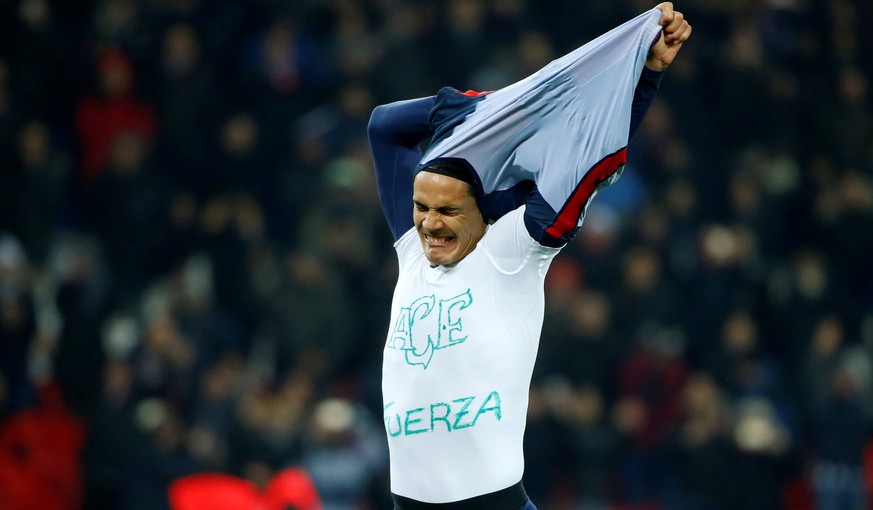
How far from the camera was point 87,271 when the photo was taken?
Answer: 28.9 feet

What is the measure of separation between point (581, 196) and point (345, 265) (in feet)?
17.7

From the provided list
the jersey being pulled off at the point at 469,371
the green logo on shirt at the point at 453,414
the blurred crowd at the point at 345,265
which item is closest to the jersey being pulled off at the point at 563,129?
the jersey being pulled off at the point at 469,371

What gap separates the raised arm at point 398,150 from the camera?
13.6 ft

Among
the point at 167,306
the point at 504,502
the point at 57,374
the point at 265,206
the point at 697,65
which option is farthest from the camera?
the point at 697,65

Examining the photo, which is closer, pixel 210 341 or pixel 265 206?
pixel 210 341

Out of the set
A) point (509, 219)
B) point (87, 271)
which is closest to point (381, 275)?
point (87, 271)

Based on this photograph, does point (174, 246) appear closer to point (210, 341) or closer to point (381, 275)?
point (210, 341)

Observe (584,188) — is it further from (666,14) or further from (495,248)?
(666,14)

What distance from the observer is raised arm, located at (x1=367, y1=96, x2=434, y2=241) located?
13.6 feet

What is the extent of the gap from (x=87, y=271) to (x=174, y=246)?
0.62 metres

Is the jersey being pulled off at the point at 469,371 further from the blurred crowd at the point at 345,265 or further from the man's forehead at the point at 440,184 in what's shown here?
the blurred crowd at the point at 345,265

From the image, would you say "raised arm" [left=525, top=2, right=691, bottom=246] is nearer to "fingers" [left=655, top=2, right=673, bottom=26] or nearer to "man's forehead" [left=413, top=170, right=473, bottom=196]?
"fingers" [left=655, top=2, right=673, bottom=26]

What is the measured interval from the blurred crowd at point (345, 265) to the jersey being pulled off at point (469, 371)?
4321mm

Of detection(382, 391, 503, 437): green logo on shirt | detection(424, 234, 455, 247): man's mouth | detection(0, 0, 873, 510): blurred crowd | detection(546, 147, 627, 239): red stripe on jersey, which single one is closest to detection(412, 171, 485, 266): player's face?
detection(424, 234, 455, 247): man's mouth
